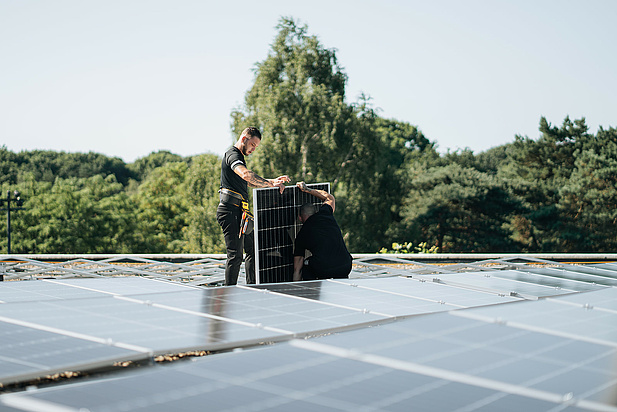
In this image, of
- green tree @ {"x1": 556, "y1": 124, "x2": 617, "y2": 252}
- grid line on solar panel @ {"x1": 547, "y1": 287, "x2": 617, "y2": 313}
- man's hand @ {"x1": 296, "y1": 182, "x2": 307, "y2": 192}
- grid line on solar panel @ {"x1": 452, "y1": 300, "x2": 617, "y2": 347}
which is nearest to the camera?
grid line on solar panel @ {"x1": 452, "y1": 300, "x2": 617, "y2": 347}

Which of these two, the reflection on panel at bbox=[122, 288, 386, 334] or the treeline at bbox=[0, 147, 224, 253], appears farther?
the treeline at bbox=[0, 147, 224, 253]

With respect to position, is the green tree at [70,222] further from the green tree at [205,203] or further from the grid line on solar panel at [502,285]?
the grid line on solar panel at [502,285]

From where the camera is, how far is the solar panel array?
2.22 m

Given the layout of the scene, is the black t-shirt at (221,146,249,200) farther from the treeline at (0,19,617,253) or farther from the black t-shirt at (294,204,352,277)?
the treeline at (0,19,617,253)

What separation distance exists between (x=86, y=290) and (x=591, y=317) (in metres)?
4.56

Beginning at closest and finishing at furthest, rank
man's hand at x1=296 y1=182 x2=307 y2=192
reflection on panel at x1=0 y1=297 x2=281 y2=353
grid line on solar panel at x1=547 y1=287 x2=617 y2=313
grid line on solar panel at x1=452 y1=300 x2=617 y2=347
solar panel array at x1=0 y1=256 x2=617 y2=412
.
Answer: solar panel array at x1=0 y1=256 x2=617 y2=412
reflection on panel at x1=0 y1=297 x2=281 y2=353
grid line on solar panel at x1=452 y1=300 x2=617 y2=347
grid line on solar panel at x1=547 y1=287 x2=617 y2=313
man's hand at x1=296 y1=182 x2=307 y2=192

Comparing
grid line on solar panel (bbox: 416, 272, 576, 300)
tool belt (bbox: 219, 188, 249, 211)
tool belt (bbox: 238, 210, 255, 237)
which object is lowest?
grid line on solar panel (bbox: 416, 272, 576, 300)

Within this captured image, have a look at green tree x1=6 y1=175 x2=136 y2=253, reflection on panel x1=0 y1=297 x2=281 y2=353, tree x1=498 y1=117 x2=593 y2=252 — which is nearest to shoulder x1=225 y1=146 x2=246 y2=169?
reflection on panel x1=0 y1=297 x2=281 y2=353

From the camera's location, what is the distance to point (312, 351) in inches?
116

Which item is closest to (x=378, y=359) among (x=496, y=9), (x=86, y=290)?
(x=86, y=290)

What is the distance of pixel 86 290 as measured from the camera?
6.26m

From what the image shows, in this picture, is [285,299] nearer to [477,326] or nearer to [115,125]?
[477,326]

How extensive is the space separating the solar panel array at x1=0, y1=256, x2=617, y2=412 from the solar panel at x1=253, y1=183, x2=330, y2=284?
Result: 2173mm

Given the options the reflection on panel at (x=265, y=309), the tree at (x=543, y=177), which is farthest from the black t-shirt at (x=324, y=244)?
the tree at (x=543, y=177)
